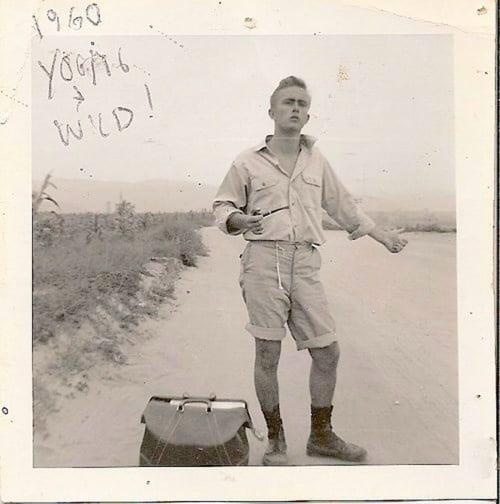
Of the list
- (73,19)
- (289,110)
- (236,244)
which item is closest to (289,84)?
(289,110)

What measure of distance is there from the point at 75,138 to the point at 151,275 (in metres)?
0.27

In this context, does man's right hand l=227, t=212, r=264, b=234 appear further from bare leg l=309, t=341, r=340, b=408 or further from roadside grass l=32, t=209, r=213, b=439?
bare leg l=309, t=341, r=340, b=408

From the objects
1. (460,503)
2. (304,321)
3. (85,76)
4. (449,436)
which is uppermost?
(85,76)

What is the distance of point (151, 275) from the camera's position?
3.76 ft

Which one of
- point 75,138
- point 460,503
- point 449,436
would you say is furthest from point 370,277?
point 75,138

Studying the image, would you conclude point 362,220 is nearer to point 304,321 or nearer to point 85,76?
point 304,321

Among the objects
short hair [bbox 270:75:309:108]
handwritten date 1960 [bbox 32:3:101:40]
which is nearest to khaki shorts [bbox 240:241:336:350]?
short hair [bbox 270:75:309:108]

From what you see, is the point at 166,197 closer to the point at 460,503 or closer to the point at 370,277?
the point at 370,277

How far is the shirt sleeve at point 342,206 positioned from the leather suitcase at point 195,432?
364mm

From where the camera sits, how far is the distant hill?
113 centimetres

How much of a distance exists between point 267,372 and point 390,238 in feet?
1.04

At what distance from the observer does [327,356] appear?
1150 mm

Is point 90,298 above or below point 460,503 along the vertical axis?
above

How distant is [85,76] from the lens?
115 centimetres
